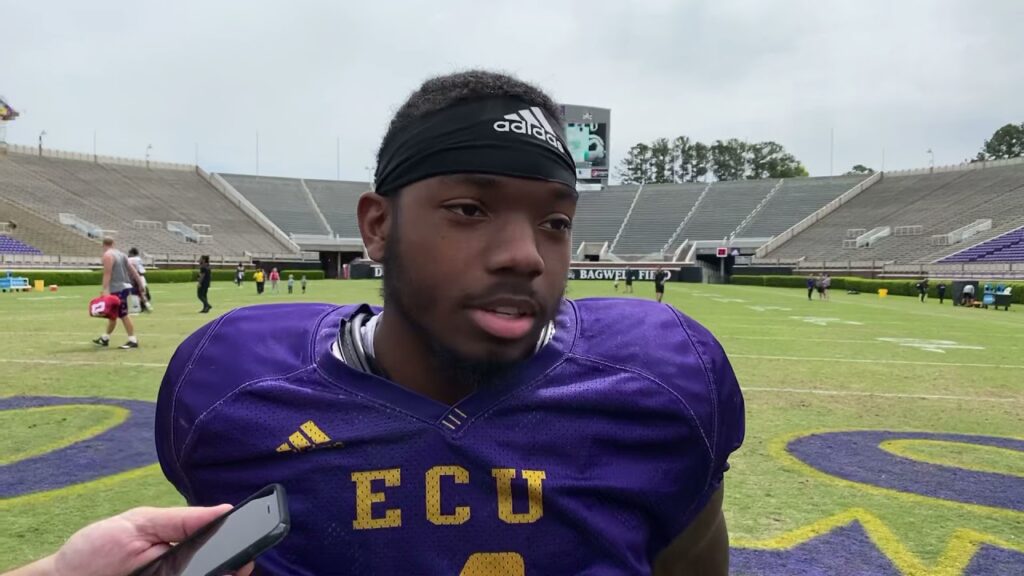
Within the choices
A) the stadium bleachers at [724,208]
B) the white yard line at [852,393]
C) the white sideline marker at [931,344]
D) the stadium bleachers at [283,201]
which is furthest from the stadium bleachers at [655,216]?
the white yard line at [852,393]

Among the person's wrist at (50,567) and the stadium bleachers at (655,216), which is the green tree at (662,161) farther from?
the person's wrist at (50,567)

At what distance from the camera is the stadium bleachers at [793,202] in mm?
48312

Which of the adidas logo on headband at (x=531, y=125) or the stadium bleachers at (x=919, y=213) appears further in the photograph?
the stadium bleachers at (x=919, y=213)

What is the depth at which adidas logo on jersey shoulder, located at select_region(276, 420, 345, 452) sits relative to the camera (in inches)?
48.2

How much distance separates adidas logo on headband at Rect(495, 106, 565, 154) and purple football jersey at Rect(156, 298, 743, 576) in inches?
15.1

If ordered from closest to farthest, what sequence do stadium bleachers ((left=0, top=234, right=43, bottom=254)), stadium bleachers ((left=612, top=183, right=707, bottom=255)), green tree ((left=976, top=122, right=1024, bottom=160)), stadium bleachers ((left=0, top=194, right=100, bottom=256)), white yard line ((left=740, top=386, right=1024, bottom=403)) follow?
1. white yard line ((left=740, top=386, right=1024, bottom=403))
2. stadium bleachers ((left=0, top=234, right=43, bottom=254))
3. stadium bleachers ((left=0, top=194, right=100, bottom=256))
4. stadium bleachers ((left=612, top=183, right=707, bottom=255))
5. green tree ((left=976, top=122, right=1024, bottom=160))

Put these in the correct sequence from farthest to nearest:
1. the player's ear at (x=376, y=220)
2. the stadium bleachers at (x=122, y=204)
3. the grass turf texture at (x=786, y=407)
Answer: the stadium bleachers at (x=122, y=204)
the grass turf texture at (x=786, y=407)
the player's ear at (x=376, y=220)

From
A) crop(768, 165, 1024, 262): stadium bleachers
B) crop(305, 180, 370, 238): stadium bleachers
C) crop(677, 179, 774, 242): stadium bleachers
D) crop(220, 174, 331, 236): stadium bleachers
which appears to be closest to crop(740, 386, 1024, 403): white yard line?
crop(768, 165, 1024, 262): stadium bleachers

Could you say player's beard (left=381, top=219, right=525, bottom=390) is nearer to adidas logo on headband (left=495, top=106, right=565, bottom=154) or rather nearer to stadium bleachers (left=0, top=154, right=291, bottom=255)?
adidas logo on headband (left=495, top=106, right=565, bottom=154)

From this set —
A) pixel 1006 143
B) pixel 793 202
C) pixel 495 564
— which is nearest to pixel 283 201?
pixel 793 202

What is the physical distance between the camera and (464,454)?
1.21 meters

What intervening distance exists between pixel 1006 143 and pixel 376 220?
89.1 metres

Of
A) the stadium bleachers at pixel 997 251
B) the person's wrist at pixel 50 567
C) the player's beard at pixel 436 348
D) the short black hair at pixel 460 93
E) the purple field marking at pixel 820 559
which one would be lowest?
the purple field marking at pixel 820 559

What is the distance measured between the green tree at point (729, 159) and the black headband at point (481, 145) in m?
89.1
